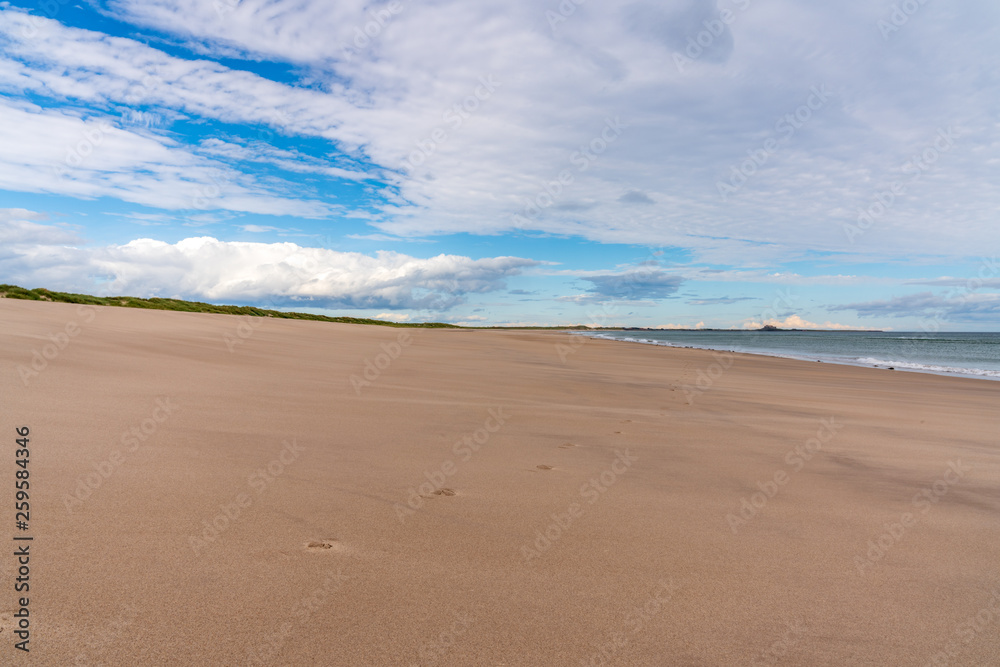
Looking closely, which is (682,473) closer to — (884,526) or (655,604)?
(884,526)

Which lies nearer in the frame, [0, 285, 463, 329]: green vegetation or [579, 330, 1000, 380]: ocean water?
[0, 285, 463, 329]: green vegetation

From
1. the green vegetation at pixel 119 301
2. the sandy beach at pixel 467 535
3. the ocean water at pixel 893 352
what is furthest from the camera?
the ocean water at pixel 893 352

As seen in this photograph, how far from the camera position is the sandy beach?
84.8 inches

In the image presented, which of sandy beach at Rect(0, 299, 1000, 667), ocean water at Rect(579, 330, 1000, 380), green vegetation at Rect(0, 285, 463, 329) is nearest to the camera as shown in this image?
sandy beach at Rect(0, 299, 1000, 667)

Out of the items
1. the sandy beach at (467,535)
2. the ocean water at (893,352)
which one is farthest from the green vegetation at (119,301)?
the ocean water at (893,352)

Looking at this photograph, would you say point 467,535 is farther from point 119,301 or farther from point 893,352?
point 893,352

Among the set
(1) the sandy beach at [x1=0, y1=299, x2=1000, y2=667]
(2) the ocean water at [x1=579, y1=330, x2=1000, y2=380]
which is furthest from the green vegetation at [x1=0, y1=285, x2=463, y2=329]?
(2) the ocean water at [x1=579, y1=330, x2=1000, y2=380]

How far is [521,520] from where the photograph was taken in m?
3.33

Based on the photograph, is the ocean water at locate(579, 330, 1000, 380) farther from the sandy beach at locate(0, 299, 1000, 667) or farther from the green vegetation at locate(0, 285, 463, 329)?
the green vegetation at locate(0, 285, 463, 329)

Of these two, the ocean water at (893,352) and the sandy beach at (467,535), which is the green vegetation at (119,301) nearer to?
the sandy beach at (467,535)

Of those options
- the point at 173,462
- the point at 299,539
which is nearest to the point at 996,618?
the point at 299,539

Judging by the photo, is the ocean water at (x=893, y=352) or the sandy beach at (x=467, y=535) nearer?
the sandy beach at (x=467, y=535)

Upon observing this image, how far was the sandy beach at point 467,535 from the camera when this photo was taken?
2.15 metres

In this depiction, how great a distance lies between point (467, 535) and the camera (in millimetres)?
3062
